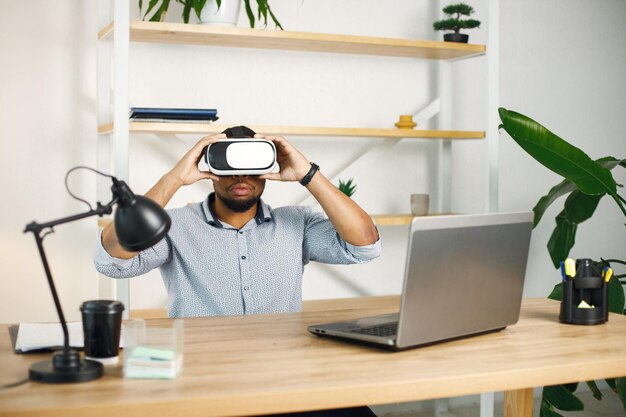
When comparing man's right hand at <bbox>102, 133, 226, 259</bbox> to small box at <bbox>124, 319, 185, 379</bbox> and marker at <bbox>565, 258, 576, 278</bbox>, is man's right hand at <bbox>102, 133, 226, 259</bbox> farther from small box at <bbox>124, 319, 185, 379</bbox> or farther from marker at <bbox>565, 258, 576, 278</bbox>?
marker at <bbox>565, 258, 576, 278</bbox>

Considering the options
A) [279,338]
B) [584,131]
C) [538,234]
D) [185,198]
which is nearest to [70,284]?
[185,198]

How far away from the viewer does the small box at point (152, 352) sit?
56.4 inches

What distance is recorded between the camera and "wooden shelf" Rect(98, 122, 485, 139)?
3000 millimetres

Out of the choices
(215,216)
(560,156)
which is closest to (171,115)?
(215,216)

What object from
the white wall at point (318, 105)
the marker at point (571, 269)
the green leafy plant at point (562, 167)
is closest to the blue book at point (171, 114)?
the white wall at point (318, 105)

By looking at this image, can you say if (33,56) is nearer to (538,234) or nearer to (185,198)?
(185,198)

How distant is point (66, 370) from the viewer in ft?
4.65

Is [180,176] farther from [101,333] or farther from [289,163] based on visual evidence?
[101,333]

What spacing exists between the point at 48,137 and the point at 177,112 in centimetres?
60

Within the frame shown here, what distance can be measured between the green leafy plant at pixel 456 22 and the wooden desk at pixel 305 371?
1.83 m

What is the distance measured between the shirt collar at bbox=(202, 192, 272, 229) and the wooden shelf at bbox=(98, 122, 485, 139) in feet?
2.13

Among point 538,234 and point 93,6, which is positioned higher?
point 93,6

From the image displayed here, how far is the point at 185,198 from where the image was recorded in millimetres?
3482

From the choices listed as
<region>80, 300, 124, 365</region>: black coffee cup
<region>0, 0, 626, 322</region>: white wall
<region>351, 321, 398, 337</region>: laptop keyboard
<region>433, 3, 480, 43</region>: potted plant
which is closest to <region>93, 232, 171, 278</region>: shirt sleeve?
<region>80, 300, 124, 365</region>: black coffee cup
